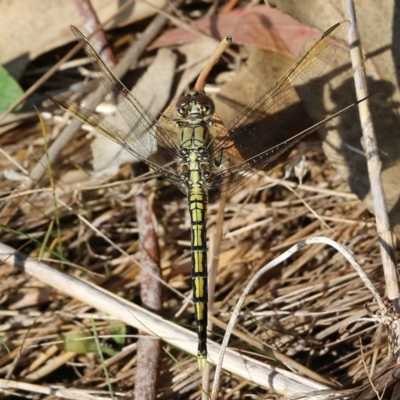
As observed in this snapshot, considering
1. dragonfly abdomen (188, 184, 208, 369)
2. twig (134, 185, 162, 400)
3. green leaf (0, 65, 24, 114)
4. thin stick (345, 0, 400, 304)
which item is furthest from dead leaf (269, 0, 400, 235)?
green leaf (0, 65, 24, 114)

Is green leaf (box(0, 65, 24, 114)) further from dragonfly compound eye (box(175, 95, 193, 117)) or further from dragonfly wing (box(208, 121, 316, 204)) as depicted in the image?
dragonfly wing (box(208, 121, 316, 204))

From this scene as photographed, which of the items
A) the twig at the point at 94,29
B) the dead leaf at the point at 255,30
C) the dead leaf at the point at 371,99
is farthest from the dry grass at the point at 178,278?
the dead leaf at the point at 255,30

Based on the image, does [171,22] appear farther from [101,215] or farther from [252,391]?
[252,391]

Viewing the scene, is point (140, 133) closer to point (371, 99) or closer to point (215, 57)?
point (215, 57)

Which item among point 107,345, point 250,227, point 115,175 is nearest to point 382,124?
point 250,227

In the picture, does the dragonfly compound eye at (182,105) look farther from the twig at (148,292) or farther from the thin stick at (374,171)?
the thin stick at (374,171)

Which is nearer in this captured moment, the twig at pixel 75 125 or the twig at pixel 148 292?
the twig at pixel 148 292
